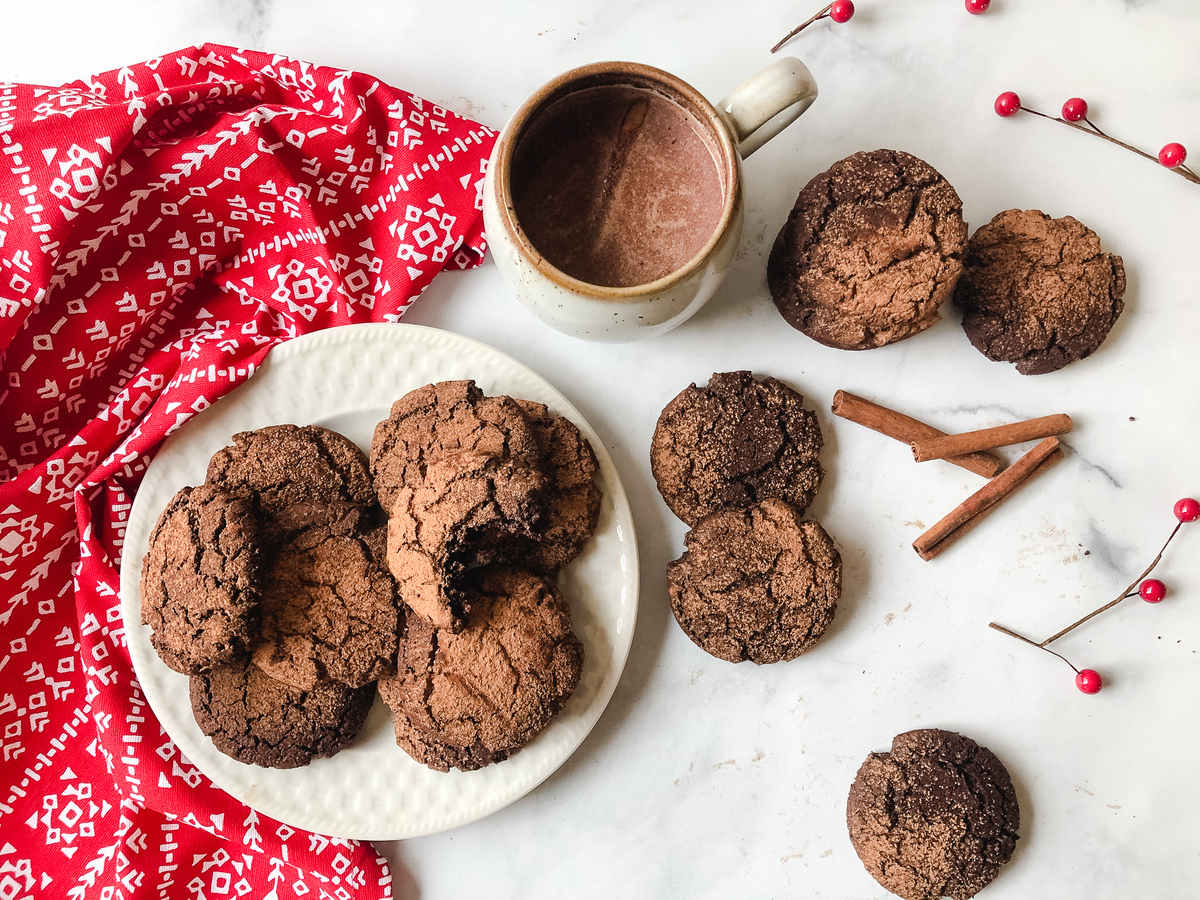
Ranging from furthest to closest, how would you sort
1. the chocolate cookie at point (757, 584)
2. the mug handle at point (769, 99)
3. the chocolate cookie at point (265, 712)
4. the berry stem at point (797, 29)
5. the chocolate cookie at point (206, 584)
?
the berry stem at point (797, 29)
the chocolate cookie at point (757, 584)
the chocolate cookie at point (265, 712)
the chocolate cookie at point (206, 584)
the mug handle at point (769, 99)

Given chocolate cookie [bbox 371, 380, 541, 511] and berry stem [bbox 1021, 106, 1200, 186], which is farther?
berry stem [bbox 1021, 106, 1200, 186]

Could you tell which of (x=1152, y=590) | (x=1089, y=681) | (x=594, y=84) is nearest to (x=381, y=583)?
(x=594, y=84)

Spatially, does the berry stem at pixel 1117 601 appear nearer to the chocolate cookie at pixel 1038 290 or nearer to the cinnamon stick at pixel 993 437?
the cinnamon stick at pixel 993 437

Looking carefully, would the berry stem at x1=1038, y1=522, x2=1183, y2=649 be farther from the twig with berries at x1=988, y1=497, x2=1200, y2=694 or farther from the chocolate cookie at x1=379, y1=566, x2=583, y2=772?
the chocolate cookie at x1=379, y1=566, x2=583, y2=772

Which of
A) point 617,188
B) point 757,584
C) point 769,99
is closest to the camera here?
point 769,99

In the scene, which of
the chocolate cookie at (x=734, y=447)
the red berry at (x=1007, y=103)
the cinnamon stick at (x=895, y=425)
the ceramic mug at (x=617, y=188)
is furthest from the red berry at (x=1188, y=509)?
the ceramic mug at (x=617, y=188)

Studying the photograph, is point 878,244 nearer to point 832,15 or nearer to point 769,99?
point 769,99

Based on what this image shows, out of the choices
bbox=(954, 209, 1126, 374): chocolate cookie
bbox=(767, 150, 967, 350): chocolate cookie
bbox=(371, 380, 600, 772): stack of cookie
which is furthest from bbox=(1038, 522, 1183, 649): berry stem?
bbox=(371, 380, 600, 772): stack of cookie
